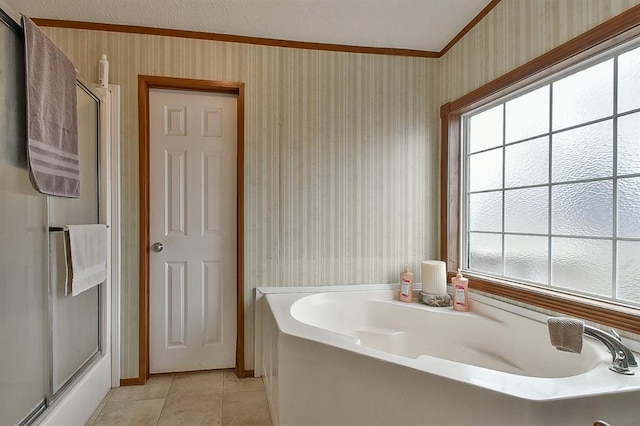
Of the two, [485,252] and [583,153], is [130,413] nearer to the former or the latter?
[485,252]

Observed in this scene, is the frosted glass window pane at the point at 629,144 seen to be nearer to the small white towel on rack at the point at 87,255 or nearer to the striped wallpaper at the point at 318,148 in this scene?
the striped wallpaper at the point at 318,148

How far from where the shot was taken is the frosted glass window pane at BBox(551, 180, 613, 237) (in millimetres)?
1389

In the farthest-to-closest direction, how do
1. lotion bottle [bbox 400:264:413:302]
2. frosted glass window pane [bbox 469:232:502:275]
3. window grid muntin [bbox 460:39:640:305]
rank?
1. lotion bottle [bbox 400:264:413:302]
2. frosted glass window pane [bbox 469:232:502:275]
3. window grid muntin [bbox 460:39:640:305]

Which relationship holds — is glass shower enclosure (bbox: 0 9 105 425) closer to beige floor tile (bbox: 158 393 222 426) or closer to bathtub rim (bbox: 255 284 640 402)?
beige floor tile (bbox: 158 393 222 426)

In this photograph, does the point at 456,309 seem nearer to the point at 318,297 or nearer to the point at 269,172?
the point at 318,297

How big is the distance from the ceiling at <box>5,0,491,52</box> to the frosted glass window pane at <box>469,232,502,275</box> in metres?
1.34

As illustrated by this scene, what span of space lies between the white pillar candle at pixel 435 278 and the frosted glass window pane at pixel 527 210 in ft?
1.48

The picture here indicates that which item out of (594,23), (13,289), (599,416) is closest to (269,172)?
(13,289)

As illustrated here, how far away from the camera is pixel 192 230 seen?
7.43 feet

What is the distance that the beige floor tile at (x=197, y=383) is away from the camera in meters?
2.04

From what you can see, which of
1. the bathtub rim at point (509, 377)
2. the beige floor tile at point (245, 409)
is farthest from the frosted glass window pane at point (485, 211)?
the beige floor tile at point (245, 409)

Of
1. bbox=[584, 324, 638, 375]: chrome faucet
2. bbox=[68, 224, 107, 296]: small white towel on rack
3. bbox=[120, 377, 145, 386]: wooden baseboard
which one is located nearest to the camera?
bbox=[584, 324, 638, 375]: chrome faucet

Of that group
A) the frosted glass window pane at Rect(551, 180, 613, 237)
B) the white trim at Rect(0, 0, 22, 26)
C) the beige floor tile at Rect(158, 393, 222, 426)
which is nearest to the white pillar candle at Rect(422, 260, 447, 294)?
the frosted glass window pane at Rect(551, 180, 613, 237)

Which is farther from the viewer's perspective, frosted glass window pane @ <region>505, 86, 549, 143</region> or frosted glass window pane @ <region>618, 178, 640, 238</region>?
frosted glass window pane @ <region>505, 86, 549, 143</region>
